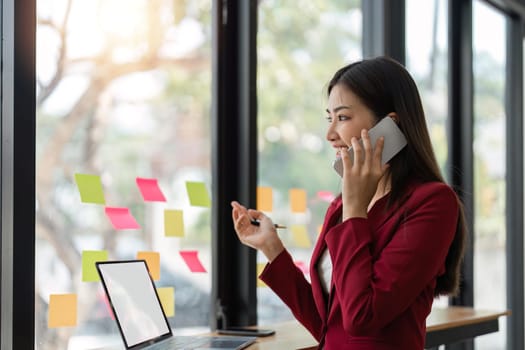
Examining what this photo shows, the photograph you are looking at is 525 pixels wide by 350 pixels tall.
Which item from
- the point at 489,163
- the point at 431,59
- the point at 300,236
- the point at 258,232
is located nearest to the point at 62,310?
the point at 258,232

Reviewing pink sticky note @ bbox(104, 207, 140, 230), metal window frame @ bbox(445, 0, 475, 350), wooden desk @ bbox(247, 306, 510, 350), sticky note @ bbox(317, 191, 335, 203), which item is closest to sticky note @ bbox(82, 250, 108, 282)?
pink sticky note @ bbox(104, 207, 140, 230)

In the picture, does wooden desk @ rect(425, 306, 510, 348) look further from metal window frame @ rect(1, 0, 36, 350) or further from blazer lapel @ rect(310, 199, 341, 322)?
metal window frame @ rect(1, 0, 36, 350)

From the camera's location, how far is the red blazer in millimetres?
1622

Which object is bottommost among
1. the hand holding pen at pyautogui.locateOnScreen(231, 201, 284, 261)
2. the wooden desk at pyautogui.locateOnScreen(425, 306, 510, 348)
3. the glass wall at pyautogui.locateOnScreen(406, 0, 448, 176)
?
the wooden desk at pyautogui.locateOnScreen(425, 306, 510, 348)

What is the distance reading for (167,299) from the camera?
8.34ft

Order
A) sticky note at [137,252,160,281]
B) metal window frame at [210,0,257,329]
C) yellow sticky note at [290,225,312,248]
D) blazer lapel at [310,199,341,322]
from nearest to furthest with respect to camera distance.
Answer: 1. blazer lapel at [310,199,341,322]
2. sticky note at [137,252,160,281]
3. metal window frame at [210,0,257,329]
4. yellow sticky note at [290,225,312,248]

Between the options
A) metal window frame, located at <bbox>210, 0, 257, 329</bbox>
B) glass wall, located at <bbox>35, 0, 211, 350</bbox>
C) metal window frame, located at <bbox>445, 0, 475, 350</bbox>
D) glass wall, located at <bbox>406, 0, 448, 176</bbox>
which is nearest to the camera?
glass wall, located at <bbox>35, 0, 211, 350</bbox>

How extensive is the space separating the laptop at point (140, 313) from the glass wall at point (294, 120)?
2.25 ft

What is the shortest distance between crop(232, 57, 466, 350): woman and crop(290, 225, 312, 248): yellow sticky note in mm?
1065

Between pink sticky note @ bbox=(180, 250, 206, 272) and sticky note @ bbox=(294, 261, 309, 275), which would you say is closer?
pink sticky note @ bbox=(180, 250, 206, 272)

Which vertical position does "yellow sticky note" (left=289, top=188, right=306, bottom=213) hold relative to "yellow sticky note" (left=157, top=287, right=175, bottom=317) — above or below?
above

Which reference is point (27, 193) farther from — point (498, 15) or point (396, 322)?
point (498, 15)

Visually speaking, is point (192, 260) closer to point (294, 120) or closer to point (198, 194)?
point (198, 194)

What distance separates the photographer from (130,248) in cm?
243
